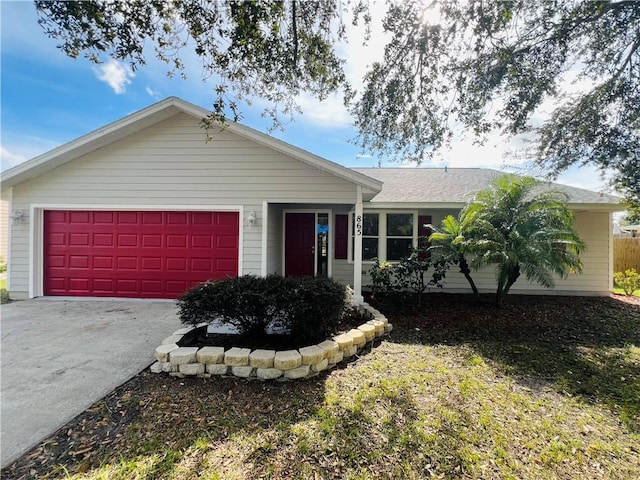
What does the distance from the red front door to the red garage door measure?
2137mm

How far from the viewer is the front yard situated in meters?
2.20

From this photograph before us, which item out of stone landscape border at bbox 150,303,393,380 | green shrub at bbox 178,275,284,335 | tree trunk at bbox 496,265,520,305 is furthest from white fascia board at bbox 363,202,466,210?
stone landscape border at bbox 150,303,393,380

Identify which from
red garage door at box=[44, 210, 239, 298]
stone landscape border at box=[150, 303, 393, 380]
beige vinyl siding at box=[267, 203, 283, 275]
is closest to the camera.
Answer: stone landscape border at box=[150, 303, 393, 380]

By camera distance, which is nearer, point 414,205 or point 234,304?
point 234,304

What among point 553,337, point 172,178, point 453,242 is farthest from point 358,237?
point 172,178

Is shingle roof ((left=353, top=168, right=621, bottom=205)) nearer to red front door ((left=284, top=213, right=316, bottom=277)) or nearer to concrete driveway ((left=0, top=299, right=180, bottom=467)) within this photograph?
red front door ((left=284, top=213, right=316, bottom=277))

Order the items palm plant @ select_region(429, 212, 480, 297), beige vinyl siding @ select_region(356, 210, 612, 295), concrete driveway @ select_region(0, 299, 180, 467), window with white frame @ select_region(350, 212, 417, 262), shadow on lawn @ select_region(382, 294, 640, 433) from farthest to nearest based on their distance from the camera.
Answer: window with white frame @ select_region(350, 212, 417, 262) → beige vinyl siding @ select_region(356, 210, 612, 295) → palm plant @ select_region(429, 212, 480, 297) → shadow on lawn @ select_region(382, 294, 640, 433) → concrete driveway @ select_region(0, 299, 180, 467)

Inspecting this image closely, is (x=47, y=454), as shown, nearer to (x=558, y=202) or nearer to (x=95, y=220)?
(x=95, y=220)

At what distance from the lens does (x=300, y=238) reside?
28.5 ft

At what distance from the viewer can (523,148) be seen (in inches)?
258

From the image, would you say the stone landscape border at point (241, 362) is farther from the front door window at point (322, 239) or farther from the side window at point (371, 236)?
the side window at point (371, 236)

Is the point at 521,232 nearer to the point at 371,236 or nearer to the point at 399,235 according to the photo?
the point at 399,235

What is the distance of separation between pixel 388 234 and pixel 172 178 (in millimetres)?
6049

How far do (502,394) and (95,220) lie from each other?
8.62m
